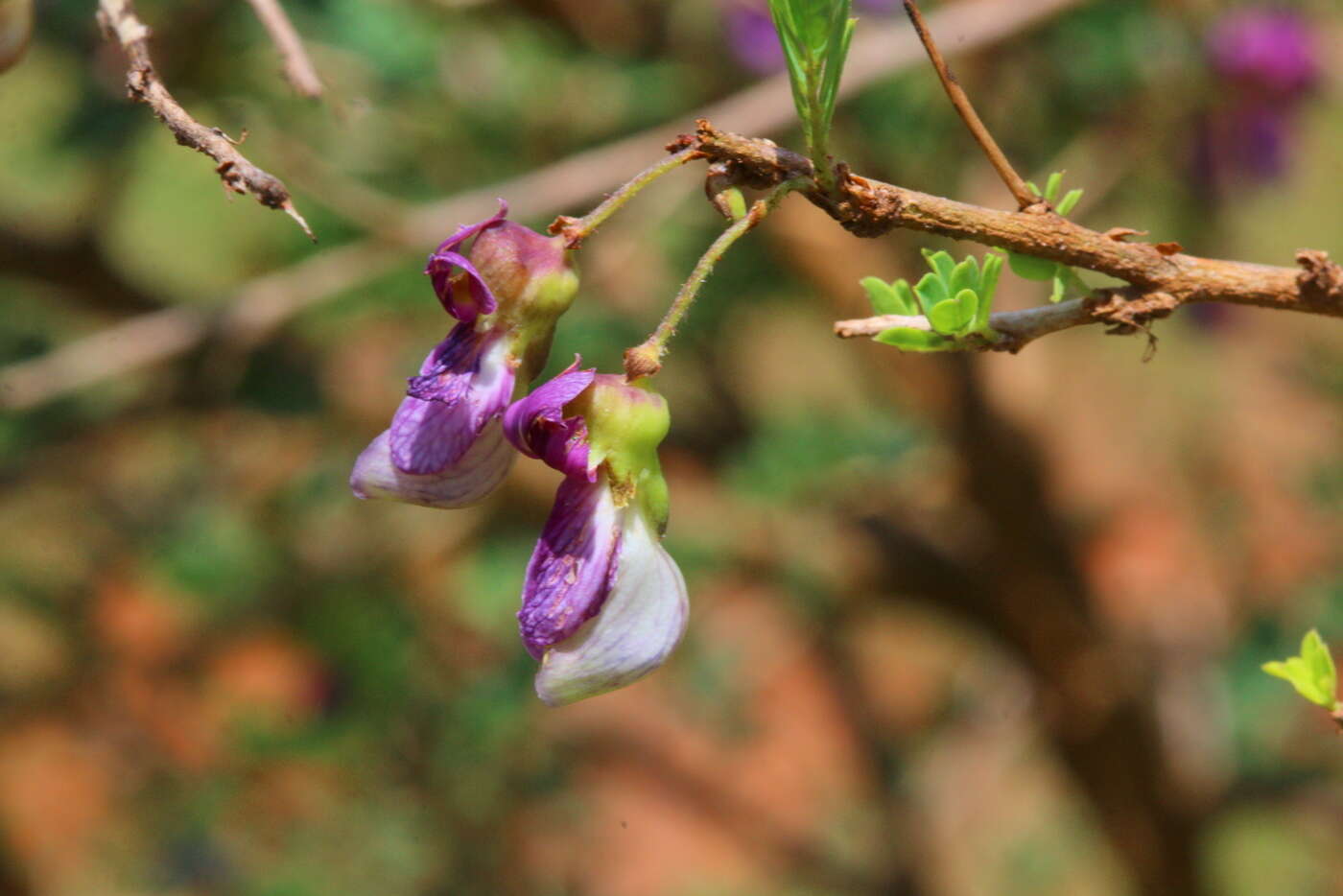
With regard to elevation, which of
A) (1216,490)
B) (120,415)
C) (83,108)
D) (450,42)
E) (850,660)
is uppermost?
(83,108)

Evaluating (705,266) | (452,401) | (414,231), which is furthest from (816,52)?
(414,231)

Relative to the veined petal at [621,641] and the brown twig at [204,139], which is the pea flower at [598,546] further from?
the brown twig at [204,139]

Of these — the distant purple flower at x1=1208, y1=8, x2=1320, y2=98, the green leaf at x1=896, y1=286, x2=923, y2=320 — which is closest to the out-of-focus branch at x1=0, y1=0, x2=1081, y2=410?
the distant purple flower at x1=1208, y1=8, x2=1320, y2=98

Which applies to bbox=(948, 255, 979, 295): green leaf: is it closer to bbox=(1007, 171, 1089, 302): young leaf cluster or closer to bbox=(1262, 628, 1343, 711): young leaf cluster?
bbox=(1007, 171, 1089, 302): young leaf cluster

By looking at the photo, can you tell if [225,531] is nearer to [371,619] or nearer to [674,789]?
[371,619]

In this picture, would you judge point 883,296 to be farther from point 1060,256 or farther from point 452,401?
point 452,401

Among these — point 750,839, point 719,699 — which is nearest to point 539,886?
point 719,699
